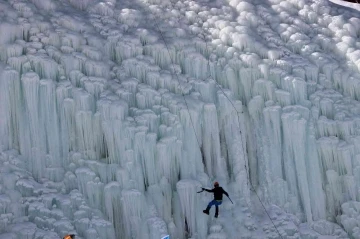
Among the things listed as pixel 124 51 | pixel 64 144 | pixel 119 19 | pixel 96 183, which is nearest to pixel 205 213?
pixel 96 183

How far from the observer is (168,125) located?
10.7m

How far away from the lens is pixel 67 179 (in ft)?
32.5

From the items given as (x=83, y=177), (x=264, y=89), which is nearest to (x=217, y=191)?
(x=83, y=177)

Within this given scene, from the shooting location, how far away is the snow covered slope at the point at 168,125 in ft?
32.5

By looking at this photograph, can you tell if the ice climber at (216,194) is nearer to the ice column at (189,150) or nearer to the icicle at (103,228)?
the ice column at (189,150)

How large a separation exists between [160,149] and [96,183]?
1252mm

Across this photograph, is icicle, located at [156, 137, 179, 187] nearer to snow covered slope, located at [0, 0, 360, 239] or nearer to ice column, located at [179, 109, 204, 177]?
snow covered slope, located at [0, 0, 360, 239]

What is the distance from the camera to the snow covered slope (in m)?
9.91

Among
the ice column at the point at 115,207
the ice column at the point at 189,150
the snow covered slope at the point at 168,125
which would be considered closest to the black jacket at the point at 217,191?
the snow covered slope at the point at 168,125

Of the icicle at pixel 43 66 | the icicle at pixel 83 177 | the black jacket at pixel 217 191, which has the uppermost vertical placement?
the icicle at pixel 43 66

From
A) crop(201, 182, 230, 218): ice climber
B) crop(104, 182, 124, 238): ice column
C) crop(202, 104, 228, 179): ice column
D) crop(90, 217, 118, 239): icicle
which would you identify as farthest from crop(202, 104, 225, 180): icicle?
crop(90, 217, 118, 239): icicle

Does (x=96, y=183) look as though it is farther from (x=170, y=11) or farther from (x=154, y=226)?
(x=170, y=11)

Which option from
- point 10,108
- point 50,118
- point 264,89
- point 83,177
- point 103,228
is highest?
point 264,89

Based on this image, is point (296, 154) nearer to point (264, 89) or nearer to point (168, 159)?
point (264, 89)
